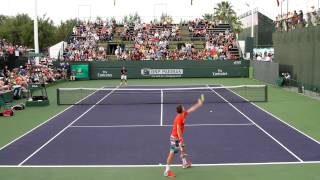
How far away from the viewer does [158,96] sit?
2980 centimetres

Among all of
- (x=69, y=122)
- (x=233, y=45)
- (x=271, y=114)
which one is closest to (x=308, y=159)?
(x=271, y=114)

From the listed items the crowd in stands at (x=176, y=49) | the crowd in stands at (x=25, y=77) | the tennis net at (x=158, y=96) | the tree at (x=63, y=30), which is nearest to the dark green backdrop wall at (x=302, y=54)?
the tennis net at (x=158, y=96)

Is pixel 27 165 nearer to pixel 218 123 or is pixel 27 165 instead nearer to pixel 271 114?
pixel 218 123

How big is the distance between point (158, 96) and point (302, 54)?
10.6 metres

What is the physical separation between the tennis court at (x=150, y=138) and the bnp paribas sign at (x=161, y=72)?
64.7ft

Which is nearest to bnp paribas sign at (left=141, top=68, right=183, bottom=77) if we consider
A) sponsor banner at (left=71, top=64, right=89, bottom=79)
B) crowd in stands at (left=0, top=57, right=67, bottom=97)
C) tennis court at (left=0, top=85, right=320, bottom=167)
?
sponsor banner at (left=71, top=64, right=89, bottom=79)

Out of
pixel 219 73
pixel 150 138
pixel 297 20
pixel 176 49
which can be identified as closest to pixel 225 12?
pixel 176 49

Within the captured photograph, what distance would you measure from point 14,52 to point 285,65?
73.2 ft

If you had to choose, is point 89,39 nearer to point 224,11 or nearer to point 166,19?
point 166,19

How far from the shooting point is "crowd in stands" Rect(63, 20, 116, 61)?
46.9m

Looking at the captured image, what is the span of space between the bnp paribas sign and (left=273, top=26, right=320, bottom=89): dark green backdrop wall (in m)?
9.87

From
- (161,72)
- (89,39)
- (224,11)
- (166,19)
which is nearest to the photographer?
(161,72)

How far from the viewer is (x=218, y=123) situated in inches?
754

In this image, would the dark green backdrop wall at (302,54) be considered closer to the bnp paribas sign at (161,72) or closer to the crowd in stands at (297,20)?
the crowd in stands at (297,20)
